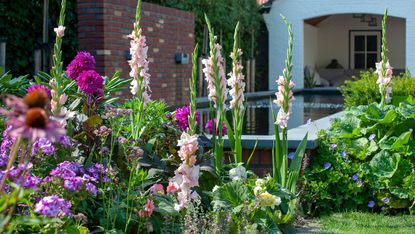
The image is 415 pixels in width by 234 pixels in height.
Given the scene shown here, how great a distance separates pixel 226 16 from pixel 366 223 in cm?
1392

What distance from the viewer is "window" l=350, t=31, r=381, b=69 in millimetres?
26594

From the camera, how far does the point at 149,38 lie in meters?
12.8

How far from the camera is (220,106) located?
417 centimetres

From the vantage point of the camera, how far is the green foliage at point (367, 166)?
17.0 feet

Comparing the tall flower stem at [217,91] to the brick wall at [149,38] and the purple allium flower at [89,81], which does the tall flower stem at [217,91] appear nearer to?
the purple allium flower at [89,81]

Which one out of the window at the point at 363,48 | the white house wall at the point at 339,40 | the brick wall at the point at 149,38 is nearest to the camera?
the brick wall at the point at 149,38

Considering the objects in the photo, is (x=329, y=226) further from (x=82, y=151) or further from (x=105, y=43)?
(x=105, y=43)

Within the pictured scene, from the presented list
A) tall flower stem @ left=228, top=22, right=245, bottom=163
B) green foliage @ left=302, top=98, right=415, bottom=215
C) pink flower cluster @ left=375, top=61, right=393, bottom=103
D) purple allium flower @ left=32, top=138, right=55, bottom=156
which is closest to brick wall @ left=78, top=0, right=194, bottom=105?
pink flower cluster @ left=375, top=61, right=393, bottom=103

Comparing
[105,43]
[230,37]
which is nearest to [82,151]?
[105,43]

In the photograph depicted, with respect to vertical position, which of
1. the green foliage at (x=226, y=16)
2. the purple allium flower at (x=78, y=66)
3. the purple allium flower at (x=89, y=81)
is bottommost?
the purple allium flower at (x=89, y=81)

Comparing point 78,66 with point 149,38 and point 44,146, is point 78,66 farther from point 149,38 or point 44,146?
point 149,38

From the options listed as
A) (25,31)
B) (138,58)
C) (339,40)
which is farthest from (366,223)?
(339,40)

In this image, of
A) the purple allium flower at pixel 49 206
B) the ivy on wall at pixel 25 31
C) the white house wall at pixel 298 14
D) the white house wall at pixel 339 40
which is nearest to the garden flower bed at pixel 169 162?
the purple allium flower at pixel 49 206

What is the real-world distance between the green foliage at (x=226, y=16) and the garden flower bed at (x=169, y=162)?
9.73 m
